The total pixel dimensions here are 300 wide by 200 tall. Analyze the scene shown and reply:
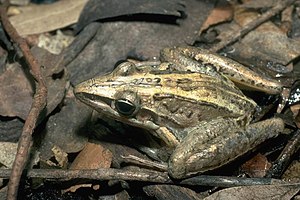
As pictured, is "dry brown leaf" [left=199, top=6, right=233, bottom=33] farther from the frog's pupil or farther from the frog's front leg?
the frog's pupil

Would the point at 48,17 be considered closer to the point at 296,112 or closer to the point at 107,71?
the point at 107,71

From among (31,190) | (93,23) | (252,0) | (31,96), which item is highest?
(252,0)

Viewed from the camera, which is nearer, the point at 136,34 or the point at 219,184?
the point at 219,184

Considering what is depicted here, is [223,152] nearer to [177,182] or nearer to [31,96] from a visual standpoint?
[177,182]

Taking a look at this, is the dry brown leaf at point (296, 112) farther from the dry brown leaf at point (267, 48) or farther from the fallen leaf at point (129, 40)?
the fallen leaf at point (129, 40)

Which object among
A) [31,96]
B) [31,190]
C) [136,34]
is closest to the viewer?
[31,190]

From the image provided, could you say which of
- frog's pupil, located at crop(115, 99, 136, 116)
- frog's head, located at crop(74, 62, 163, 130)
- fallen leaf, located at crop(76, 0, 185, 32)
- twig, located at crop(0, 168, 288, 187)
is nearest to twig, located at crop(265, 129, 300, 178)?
twig, located at crop(0, 168, 288, 187)

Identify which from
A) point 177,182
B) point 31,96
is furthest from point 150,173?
point 31,96

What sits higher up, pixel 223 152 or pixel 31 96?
pixel 223 152

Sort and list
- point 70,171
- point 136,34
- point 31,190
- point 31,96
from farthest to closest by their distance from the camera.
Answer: point 136,34, point 31,96, point 31,190, point 70,171
